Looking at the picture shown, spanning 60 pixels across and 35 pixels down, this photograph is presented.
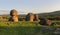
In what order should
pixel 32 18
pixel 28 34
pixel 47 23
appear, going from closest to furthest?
1. pixel 28 34
2. pixel 47 23
3. pixel 32 18

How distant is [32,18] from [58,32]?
19985 mm

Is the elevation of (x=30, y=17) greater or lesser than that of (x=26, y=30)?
greater

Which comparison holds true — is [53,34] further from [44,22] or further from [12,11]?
[12,11]

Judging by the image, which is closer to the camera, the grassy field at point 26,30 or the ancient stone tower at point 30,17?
the grassy field at point 26,30

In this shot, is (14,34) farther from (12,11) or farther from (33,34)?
(12,11)

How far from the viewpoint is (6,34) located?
16.3m

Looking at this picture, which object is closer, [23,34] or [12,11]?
[23,34]

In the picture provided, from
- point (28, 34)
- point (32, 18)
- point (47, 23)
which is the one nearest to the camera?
point (28, 34)

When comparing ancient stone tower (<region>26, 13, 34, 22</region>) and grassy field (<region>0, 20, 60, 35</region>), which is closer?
grassy field (<region>0, 20, 60, 35</region>)

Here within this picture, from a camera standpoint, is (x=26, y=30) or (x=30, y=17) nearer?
(x=26, y=30)

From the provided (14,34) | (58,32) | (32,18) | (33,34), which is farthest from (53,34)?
(32,18)

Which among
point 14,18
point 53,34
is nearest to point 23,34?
point 53,34

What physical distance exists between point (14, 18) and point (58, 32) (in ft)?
52.8

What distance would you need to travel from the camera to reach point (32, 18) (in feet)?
120
